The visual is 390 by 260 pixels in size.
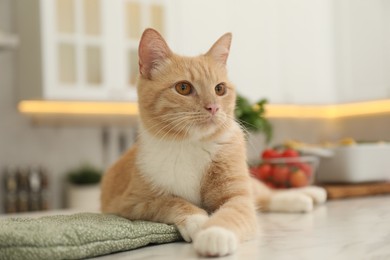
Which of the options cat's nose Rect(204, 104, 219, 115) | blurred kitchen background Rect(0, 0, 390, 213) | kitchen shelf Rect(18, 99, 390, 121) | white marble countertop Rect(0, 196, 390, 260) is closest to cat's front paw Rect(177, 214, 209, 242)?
white marble countertop Rect(0, 196, 390, 260)

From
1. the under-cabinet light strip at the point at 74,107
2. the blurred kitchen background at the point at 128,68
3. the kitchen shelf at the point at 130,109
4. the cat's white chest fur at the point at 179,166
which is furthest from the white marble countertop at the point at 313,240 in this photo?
the under-cabinet light strip at the point at 74,107

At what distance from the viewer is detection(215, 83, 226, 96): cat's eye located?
1213 millimetres

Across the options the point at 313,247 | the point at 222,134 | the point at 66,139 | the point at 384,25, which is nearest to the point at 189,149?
the point at 222,134

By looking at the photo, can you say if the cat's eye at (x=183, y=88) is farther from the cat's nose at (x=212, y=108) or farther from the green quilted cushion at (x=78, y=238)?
the green quilted cushion at (x=78, y=238)

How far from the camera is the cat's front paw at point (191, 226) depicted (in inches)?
39.4

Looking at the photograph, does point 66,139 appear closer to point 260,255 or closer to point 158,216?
point 158,216

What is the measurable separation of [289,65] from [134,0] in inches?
49.7

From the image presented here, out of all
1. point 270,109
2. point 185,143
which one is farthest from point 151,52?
point 270,109

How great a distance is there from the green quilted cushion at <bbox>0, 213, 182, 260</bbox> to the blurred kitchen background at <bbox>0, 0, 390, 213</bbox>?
2033 millimetres

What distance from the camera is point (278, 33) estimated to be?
144 inches

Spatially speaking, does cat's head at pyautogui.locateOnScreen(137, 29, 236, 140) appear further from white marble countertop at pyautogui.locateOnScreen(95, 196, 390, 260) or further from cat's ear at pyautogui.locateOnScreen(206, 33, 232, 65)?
white marble countertop at pyautogui.locateOnScreen(95, 196, 390, 260)

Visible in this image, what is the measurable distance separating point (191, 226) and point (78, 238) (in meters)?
0.24

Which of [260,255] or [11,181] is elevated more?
[260,255]

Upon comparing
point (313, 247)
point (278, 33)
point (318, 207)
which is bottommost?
point (318, 207)
